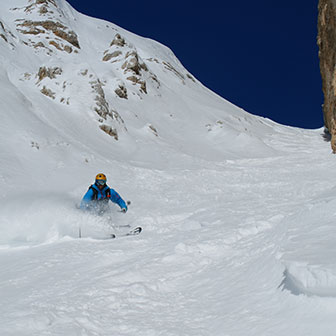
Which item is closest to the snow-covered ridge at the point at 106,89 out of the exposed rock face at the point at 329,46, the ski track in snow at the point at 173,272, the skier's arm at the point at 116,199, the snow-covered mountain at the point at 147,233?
the snow-covered mountain at the point at 147,233

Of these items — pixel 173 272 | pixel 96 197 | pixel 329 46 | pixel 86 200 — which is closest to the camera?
pixel 173 272

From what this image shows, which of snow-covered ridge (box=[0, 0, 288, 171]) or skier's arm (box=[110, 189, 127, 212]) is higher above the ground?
snow-covered ridge (box=[0, 0, 288, 171])

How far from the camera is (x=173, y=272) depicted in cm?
414

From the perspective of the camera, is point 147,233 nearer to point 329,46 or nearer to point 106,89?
point 329,46

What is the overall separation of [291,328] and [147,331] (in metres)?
1.28

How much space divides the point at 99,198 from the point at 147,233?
2031 millimetres

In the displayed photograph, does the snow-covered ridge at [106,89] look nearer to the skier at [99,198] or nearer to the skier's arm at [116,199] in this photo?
the skier at [99,198]

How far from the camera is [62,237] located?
6.31 metres

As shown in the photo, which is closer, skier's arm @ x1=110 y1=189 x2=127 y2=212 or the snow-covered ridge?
skier's arm @ x1=110 y1=189 x2=127 y2=212

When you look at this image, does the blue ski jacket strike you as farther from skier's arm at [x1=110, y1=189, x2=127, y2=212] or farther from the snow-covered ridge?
the snow-covered ridge

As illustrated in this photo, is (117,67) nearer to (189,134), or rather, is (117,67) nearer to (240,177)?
(189,134)

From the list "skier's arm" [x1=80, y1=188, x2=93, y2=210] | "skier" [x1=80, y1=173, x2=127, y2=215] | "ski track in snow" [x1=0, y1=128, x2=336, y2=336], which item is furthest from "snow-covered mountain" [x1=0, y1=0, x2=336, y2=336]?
"skier" [x1=80, y1=173, x2=127, y2=215]

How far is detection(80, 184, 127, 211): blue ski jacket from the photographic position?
779 centimetres

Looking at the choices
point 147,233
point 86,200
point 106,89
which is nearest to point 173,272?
point 147,233
